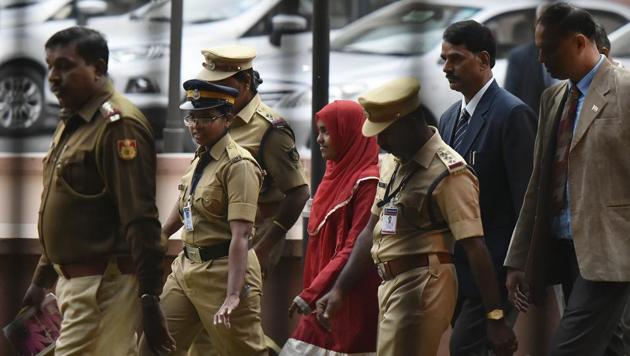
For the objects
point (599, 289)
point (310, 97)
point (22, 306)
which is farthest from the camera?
point (310, 97)

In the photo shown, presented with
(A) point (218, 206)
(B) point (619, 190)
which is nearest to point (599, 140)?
(B) point (619, 190)

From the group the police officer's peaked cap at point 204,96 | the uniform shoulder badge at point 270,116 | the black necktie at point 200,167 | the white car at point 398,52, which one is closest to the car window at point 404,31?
the white car at point 398,52

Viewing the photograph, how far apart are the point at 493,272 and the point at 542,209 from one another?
0.93 feet

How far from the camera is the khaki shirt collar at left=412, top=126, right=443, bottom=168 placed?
491cm

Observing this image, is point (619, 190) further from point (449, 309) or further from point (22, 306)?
point (22, 306)

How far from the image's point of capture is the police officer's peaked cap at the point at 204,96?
218 inches

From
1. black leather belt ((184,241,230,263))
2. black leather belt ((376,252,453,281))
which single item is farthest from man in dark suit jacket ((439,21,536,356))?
black leather belt ((184,241,230,263))

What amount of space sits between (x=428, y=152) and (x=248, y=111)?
122cm

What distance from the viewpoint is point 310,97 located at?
6.54 metres

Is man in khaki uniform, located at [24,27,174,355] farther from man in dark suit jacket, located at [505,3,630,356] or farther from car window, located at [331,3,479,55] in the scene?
man in dark suit jacket, located at [505,3,630,356]

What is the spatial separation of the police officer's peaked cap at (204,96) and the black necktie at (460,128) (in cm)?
83

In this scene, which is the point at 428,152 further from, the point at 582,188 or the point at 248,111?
the point at 248,111

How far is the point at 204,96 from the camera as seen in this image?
5.54 meters

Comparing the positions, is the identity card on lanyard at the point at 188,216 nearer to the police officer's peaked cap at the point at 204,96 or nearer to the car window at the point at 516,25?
the police officer's peaked cap at the point at 204,96
